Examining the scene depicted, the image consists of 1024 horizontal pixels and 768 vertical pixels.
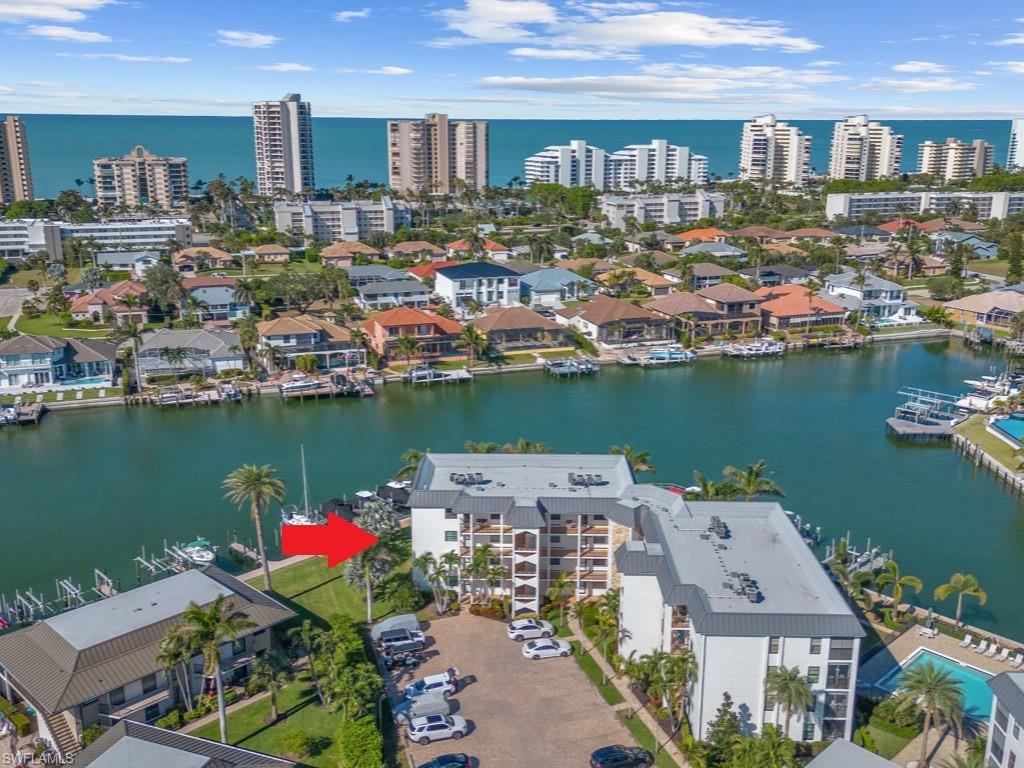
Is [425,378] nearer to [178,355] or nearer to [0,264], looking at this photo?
[178,355]

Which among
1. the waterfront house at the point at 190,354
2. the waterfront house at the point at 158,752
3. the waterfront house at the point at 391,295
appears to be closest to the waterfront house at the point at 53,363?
the waterfront house at the point at 190,354

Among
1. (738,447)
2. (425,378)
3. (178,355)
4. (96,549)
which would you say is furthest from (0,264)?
(738,447)

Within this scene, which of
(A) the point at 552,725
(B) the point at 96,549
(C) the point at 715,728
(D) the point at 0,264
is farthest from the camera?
(D) the point at 0,264

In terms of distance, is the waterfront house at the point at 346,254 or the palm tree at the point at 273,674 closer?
the palm tree at the point at 273,674

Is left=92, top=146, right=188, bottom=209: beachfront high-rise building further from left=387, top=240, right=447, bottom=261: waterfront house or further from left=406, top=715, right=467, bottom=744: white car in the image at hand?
left=406, top=715, right=467, bottom=744: white car

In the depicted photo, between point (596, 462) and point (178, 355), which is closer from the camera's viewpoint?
point (596, 462)

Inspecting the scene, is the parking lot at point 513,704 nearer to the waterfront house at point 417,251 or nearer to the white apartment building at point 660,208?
the waterfront house at point 417,251
